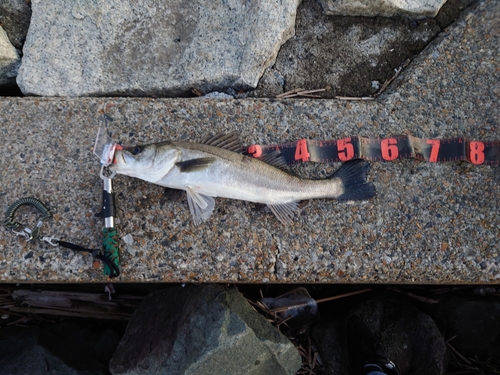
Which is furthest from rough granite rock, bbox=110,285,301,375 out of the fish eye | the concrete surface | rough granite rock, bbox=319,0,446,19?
rough granite rock, bbox=319,0,446,19

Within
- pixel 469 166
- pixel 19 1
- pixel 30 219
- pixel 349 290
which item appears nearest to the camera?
pixel 30 219

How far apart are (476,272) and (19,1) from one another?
4.91m

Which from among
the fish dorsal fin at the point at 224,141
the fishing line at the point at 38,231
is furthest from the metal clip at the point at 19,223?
the fish dorsal fin at the point at 224,141

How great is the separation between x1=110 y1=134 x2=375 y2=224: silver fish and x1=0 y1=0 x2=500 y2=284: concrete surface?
6.4 inches

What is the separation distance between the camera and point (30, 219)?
3102mm

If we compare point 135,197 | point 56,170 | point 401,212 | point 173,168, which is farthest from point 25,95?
point 401,212

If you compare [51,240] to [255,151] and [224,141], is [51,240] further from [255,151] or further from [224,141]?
[255,151]

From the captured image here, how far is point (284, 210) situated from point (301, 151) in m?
0.56

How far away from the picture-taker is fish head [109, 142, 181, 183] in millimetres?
2848

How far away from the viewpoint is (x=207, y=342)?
2885 millimetres

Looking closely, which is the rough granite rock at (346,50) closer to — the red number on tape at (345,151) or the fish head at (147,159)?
the red number on tape at (345,151)

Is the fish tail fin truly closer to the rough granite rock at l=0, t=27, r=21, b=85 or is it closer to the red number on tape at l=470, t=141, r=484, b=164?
the red number on tape at l=470, t=141, r=484, b=164

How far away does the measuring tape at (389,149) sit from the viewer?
3285 millimetres

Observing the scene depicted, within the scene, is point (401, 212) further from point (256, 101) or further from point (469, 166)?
point (256, 101)
